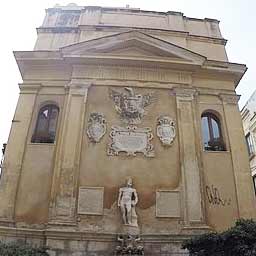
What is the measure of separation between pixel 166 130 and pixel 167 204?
282 cm

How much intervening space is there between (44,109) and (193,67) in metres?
6.32

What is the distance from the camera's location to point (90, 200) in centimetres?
1111

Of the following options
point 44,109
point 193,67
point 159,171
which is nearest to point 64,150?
point 44,109

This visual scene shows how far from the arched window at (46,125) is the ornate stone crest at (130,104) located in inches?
96.6

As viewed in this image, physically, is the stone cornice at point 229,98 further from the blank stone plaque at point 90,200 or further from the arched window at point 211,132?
the blank stone plaque at point 90,200

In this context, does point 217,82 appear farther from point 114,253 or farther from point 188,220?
point 114,253

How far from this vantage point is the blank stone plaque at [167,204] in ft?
36.3

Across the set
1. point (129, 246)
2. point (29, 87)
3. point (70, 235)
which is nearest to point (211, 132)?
point (129, 246)

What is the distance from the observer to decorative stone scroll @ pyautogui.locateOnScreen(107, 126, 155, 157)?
12.0 metres

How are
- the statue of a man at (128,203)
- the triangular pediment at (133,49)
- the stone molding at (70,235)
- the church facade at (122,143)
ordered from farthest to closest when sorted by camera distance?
the triangular pediment at (133,49) → the church facade at (122,143) → the statue of a man at (128,203) → the stone molding at (70,235)

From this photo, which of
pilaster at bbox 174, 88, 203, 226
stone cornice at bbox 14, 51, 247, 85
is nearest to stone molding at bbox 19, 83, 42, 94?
stone cornice at bbox 14, 51, 247, 85

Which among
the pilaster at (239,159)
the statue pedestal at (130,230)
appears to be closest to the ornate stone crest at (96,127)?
the statue pedestal at (130,230)

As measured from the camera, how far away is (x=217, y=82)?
14.2 meters

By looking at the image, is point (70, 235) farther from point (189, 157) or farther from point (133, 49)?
point (133, 49)
